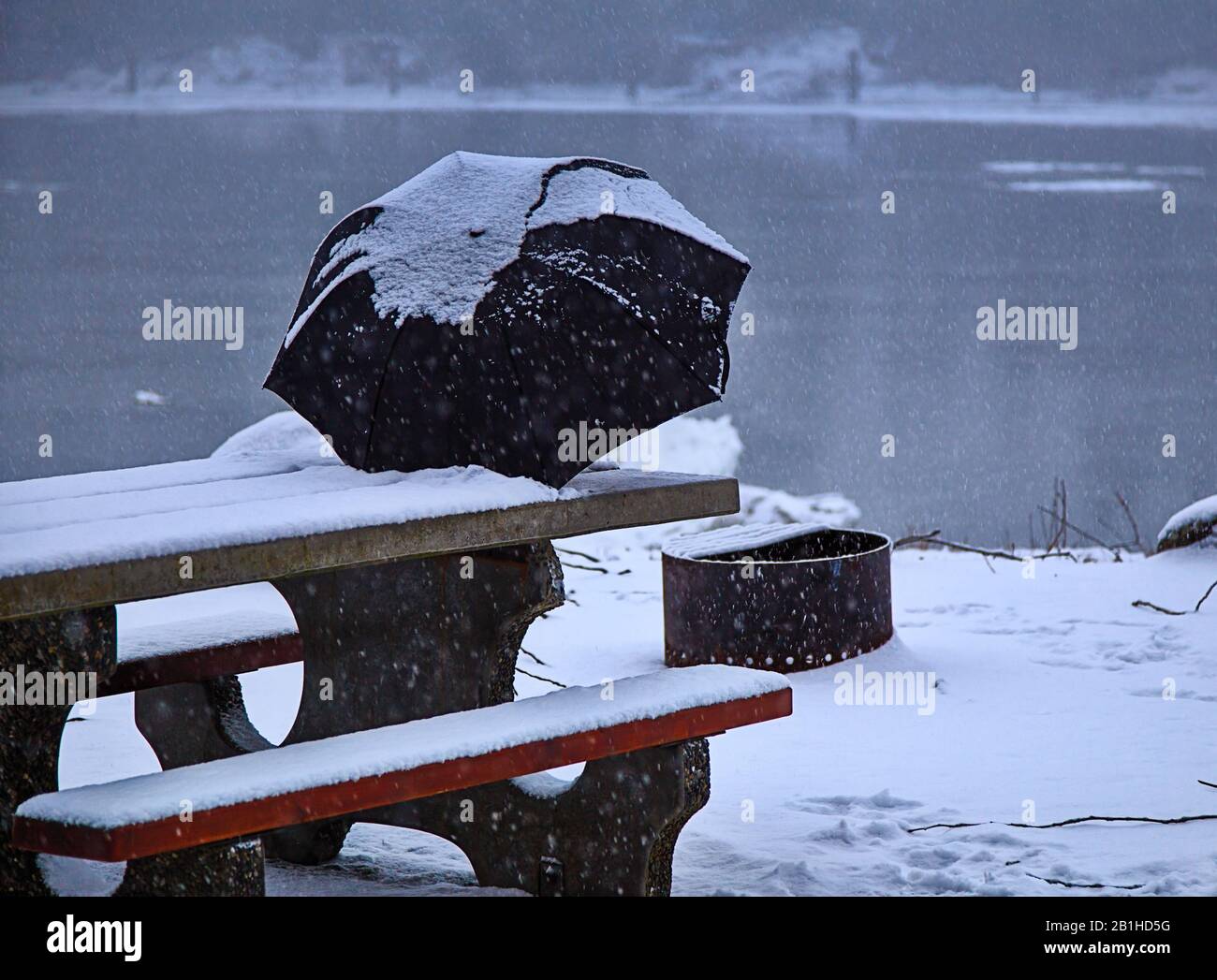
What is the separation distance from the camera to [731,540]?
20.7ft

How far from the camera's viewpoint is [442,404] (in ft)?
11.4

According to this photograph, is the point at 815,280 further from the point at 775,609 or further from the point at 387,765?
the point at 387,765

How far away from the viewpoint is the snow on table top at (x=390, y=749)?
106 inches

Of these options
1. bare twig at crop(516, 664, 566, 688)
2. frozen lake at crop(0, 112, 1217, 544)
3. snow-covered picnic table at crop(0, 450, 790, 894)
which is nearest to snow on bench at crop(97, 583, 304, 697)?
snow-covered picnic table at crop(0, 450, 790, 894)

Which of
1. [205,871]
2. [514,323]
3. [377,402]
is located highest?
[514,323]

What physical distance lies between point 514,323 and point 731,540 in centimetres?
308

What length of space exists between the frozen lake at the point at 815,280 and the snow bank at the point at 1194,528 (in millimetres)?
18403

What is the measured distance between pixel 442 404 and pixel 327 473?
0.40m

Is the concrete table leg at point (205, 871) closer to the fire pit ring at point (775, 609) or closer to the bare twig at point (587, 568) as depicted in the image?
the fire pit ring at point (775, 609)

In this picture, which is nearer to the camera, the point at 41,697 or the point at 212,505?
→ the point at 41,697

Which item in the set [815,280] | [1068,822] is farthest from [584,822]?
[815,280]

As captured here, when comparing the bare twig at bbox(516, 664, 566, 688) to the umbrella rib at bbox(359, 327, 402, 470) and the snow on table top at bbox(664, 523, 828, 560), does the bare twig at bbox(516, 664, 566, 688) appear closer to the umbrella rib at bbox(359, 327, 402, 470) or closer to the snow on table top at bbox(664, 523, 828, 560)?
the snow on table top at bbox(664, 523, 828, 560)

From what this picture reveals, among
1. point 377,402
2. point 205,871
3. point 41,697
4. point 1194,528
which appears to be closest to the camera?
point 205,871

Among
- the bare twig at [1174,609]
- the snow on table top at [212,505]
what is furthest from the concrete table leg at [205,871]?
the bare twig at [1174,609]
